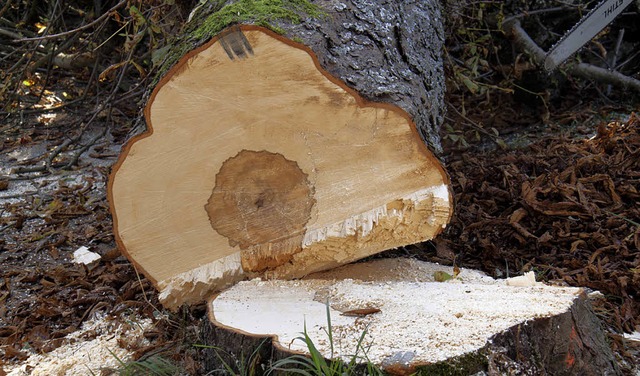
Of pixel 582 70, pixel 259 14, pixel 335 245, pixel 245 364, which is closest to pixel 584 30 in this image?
pixel 582 70

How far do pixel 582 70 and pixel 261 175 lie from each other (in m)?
2.97

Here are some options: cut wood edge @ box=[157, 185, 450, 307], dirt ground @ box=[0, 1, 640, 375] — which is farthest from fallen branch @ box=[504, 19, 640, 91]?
cut wood edge @ box=[157, 185, 450, 307]

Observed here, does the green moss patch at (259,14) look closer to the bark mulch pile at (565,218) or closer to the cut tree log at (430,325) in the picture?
the cut tree log at (430,325)

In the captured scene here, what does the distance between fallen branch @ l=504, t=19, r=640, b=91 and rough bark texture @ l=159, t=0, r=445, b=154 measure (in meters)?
1.83

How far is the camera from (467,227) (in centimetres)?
313

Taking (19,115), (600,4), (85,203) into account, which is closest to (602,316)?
(600,4)

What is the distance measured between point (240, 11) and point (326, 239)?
81 centimetres

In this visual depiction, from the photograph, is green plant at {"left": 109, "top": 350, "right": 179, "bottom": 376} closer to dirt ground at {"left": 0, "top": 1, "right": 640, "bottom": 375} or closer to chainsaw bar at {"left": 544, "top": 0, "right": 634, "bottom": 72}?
dirt ground at {"left": 0, "top": 1, "right": 640, "bottom": 375}

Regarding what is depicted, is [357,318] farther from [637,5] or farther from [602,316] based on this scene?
[637,5]

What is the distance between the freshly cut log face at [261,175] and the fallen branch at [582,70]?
2.40 metres

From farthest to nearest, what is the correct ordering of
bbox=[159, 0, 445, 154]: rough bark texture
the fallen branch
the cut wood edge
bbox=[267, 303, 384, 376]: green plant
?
the fallen branch
the cut wood edge
bbox=[159, 0, 445, 154]: rough bark texture
bbox=[267, 303, 384, 376]: green plant

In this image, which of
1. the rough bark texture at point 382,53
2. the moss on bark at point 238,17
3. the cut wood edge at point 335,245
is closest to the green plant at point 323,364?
the cut wood edge at point 335,245

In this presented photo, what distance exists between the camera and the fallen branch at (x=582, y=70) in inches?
176

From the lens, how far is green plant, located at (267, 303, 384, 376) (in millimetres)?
1715
